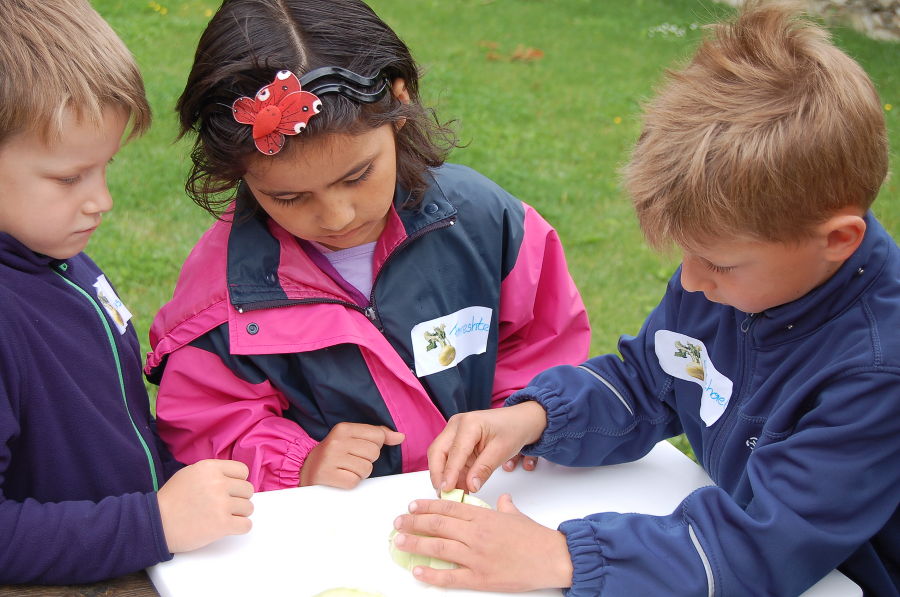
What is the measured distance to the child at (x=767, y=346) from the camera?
1.23 meters

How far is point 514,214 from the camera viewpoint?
1.97 m

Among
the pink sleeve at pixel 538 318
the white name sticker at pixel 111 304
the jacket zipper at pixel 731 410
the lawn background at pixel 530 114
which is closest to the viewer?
the jacket zipper at pixel 731 410

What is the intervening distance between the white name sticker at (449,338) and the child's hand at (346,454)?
0.17m

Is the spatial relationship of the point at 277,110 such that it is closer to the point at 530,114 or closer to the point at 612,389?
the point at 612,389

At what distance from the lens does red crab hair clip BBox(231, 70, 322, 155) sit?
1.56 metres

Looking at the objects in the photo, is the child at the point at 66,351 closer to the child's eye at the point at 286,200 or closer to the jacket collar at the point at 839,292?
the child's eye at the point at 286,200

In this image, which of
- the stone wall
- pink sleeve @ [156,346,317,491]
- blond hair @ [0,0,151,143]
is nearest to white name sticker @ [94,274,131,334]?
pink sleeve @ [156,346,317,491]

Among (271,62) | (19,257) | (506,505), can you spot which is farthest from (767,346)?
(19,257)

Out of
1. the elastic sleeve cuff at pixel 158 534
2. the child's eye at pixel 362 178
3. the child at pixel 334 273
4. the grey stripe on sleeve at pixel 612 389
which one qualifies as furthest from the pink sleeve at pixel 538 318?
the elastic sleeve cuff at pixel 158 534

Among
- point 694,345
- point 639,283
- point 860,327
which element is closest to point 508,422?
point 694,345

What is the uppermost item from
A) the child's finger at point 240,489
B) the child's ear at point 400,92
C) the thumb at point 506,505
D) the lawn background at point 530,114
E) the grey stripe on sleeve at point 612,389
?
the child's ear at point 400,92

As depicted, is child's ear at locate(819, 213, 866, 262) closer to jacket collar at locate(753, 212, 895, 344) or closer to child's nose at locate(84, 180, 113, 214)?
jacket collar at locate(753, 212, 895, 344)

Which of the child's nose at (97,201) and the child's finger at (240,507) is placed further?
the child's nose at (97,201)

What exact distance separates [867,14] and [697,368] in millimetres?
7249
